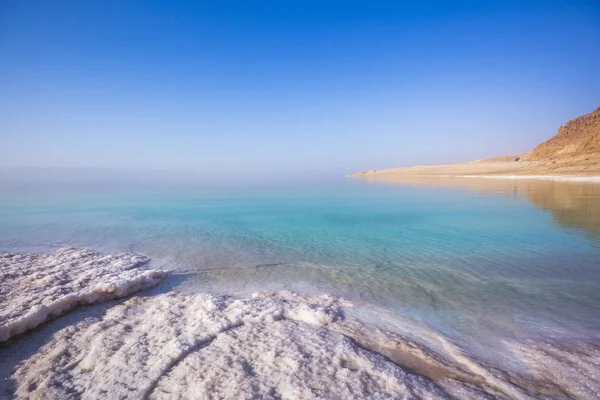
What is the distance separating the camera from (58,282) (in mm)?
6180

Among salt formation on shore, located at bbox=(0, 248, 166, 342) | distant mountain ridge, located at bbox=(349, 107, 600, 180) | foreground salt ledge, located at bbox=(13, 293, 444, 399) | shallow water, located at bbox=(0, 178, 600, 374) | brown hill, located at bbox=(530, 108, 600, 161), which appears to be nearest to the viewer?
foreground salt ledge, located at bbox=(13, 293, 444, 399)

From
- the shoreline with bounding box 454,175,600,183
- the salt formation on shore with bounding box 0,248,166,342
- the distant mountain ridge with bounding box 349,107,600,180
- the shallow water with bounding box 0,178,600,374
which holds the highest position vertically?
the distant mountain ridge with bounding box 349,107,600,180

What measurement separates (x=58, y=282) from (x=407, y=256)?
28.7ft

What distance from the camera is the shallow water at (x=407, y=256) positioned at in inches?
201

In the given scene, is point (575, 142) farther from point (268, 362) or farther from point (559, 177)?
point (268, 362)

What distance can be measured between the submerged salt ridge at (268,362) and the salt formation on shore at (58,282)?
0.61m

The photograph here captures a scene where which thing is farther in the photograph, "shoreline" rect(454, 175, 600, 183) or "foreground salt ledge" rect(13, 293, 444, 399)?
"shoreline" rect(454, 175, 600, 183)

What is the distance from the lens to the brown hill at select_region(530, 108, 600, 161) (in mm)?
48084

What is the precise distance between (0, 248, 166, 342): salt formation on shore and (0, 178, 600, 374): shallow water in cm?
110

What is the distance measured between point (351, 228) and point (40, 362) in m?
10.8

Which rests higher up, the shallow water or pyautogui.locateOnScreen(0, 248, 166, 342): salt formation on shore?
pyautogui.locateOnScreen(0, 248, 166, 342): salt formation on shore

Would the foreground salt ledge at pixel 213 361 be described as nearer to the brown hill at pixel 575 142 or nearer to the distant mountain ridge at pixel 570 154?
the distant mountain ridge at pixel 570 154

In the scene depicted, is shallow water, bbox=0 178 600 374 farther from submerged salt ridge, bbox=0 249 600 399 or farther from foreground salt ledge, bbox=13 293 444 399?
foreground salt ledge, bbox=13 293 444 399

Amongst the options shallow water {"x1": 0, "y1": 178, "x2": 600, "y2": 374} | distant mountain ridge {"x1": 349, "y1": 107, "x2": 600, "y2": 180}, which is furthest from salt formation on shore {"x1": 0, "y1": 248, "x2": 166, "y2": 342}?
distant mountain ridge {"x1": 349, "y1": 107, "x2": 600, "y2": 180}
